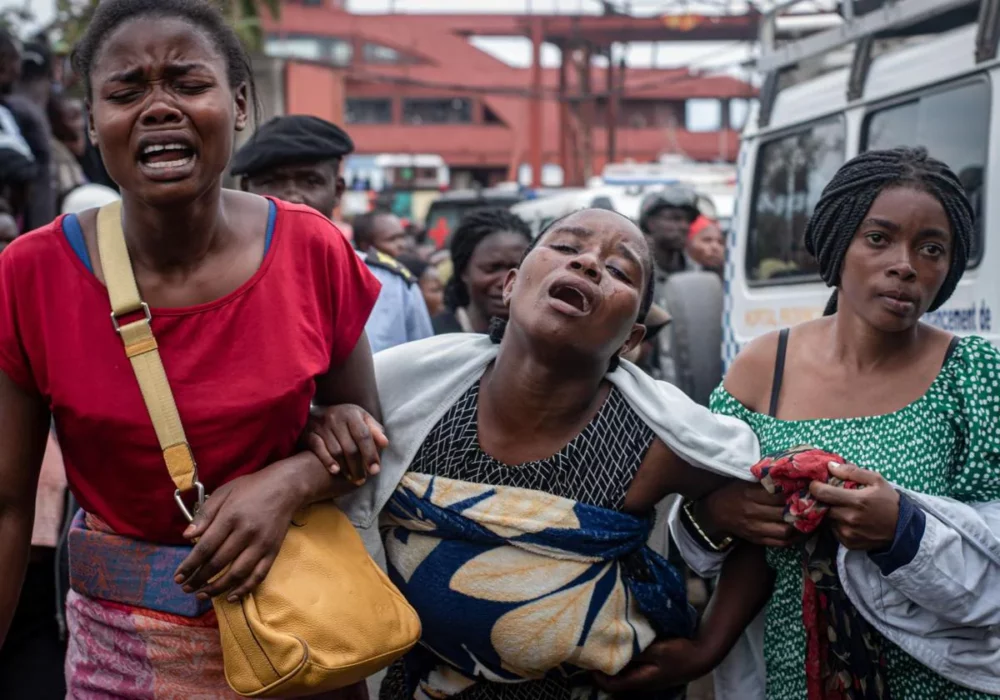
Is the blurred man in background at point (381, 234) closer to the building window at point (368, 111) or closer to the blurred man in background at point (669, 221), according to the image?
the blurred man in background at point (669, 221)

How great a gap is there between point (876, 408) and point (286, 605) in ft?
4.30

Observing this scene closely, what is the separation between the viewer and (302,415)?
87.1 inches

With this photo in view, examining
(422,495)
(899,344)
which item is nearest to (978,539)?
(899,344)

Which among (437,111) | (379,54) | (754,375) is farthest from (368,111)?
(754,375)

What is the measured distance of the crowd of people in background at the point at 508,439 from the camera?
6.80ft

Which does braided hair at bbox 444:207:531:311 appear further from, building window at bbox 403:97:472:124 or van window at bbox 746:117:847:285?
building window at bbox 403:97:472:124

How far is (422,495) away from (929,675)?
1.10 metres

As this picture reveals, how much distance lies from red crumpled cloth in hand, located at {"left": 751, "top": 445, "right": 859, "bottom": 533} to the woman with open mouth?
8 centimetres

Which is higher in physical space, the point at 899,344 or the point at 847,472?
the point at 899,344

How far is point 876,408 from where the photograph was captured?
99.8 inches

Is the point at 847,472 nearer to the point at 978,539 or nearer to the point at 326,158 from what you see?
the point at 978,539

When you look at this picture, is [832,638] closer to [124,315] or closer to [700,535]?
[700,535]

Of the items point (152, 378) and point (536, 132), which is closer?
point (152, 378)

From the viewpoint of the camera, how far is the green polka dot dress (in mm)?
2398
